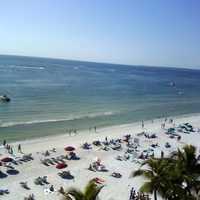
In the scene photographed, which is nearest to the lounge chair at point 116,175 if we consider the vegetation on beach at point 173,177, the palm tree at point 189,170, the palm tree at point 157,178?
the palm tree at point 189,170

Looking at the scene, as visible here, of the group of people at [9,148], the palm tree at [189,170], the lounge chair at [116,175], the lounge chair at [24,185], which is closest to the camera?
the palm tree at [189,170]

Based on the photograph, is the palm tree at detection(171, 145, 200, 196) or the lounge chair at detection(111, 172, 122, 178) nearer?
the palm tree at detection(171, 145, 200, 196)

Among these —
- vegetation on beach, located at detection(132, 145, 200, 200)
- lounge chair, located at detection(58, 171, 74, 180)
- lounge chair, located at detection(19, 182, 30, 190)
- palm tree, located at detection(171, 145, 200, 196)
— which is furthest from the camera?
lounge chair, located at detection(58, 171, 74, 180)

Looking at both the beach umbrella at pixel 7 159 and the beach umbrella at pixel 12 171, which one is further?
the beach umbrella at pixel 7 159

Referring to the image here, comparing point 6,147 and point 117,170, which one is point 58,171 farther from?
point 6,147

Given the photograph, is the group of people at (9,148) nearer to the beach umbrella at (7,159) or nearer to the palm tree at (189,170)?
the beach umbrella at (7,159)

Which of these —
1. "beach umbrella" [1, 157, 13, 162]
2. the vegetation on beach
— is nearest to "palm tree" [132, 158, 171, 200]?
the vegetation on beach

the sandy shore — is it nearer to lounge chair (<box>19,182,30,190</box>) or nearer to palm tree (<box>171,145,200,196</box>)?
lounge chair (<box>19,182,30,190</box>)
